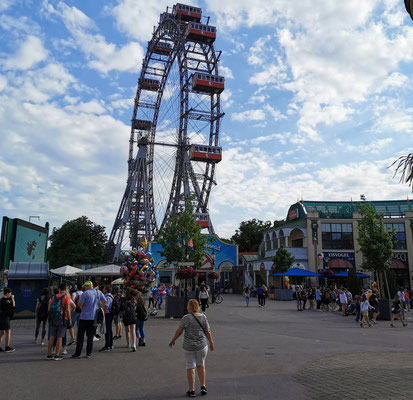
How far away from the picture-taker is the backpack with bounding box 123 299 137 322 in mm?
9953

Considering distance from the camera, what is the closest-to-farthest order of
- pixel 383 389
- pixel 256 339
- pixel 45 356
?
pixel 383 389
pixel 45 356
pixel 256 339

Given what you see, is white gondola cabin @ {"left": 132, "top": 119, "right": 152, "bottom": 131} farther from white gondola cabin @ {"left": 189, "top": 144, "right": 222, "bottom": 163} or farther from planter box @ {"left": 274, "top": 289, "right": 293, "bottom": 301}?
planter box @ {"left": 274, "top": 289, "right": 293, "bottom": 301}

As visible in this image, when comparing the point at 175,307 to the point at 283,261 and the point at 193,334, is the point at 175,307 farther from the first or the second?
the point at 283,261

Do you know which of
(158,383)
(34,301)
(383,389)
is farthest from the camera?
(34,301)

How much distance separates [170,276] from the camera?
153ft

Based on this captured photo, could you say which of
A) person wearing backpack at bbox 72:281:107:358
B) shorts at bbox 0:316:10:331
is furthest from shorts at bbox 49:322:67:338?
shorts at bbox 0:316:10:331

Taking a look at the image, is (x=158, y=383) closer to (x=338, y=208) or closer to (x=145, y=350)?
(x=145, y=350)

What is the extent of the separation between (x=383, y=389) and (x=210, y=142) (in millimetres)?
44695

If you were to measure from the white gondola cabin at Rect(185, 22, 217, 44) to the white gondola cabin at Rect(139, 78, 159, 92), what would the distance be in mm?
10624

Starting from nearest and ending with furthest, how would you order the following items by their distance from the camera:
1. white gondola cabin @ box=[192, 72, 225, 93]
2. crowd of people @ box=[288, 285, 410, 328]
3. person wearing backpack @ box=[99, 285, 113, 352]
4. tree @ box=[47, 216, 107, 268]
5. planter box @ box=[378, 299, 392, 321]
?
1. person wearing backpack @ box=[99, 285, 113, 352]
2. crowd of people @ box=[288, 285, 410, 328]
3. planter box @ box=[378, 299, 392, 321]
4. white gondola cabin @ box=[192, 72, 225, 93]
5. tree @ box=[47, 216, 107, 268]

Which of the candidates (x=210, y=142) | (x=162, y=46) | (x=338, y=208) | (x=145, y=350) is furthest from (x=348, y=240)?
(x=145, y=350)

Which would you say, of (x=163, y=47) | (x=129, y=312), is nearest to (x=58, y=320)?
(x=129, y=312)

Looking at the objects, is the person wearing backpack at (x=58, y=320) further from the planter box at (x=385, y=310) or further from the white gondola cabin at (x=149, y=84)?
the white gondola cabin at (x=149, y=84)

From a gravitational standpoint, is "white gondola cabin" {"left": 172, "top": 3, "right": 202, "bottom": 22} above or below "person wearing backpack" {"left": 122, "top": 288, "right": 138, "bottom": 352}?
above
